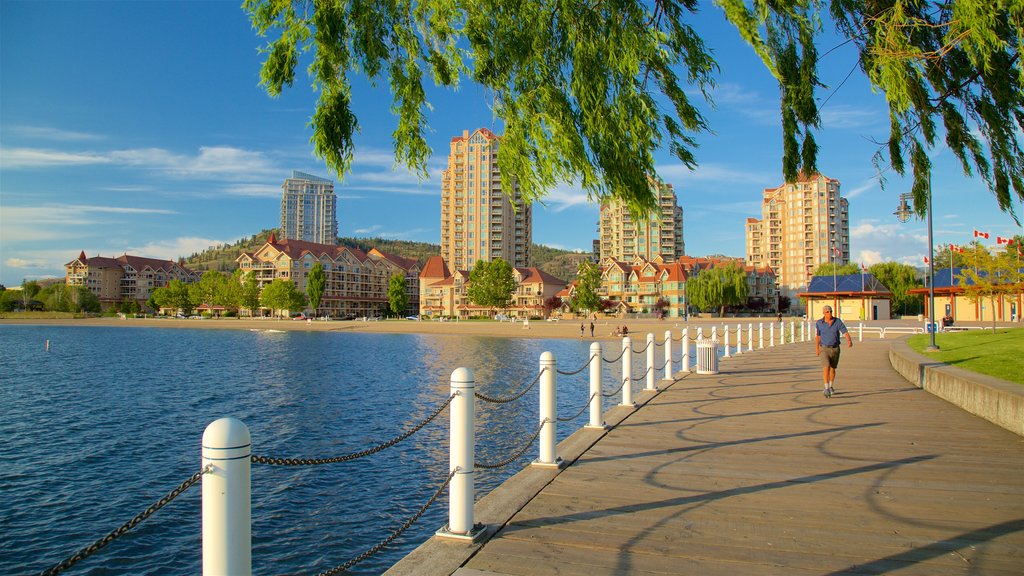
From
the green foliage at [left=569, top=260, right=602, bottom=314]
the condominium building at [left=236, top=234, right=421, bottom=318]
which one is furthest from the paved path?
the condominium building at [left=236, top=234, right=421, bottom=318]

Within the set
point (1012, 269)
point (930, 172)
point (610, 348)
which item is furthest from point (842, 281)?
point (930, 172)

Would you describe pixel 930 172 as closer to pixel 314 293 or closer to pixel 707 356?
pixel 707 356

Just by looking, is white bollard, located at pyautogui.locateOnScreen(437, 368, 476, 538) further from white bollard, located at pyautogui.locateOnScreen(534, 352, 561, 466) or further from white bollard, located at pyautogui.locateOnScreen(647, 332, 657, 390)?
white bollard, located at pyautogui.locateOnScreen(647, 332, 657, 390)

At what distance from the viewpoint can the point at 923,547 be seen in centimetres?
433

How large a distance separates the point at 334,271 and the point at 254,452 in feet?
417

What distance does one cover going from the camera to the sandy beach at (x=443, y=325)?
70.8 metres

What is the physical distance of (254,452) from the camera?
14.3m

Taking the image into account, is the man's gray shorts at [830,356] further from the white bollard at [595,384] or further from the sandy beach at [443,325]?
the sandy beach at [443,325]

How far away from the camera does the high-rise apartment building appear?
146750mm

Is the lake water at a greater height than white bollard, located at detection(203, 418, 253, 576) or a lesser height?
lesser

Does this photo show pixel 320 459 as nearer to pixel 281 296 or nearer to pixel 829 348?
pixel 829 348

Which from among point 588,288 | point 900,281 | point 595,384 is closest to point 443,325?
point 588,288

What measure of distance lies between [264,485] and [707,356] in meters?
10.9

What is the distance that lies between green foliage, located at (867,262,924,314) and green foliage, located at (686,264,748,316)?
2252 centimetres
